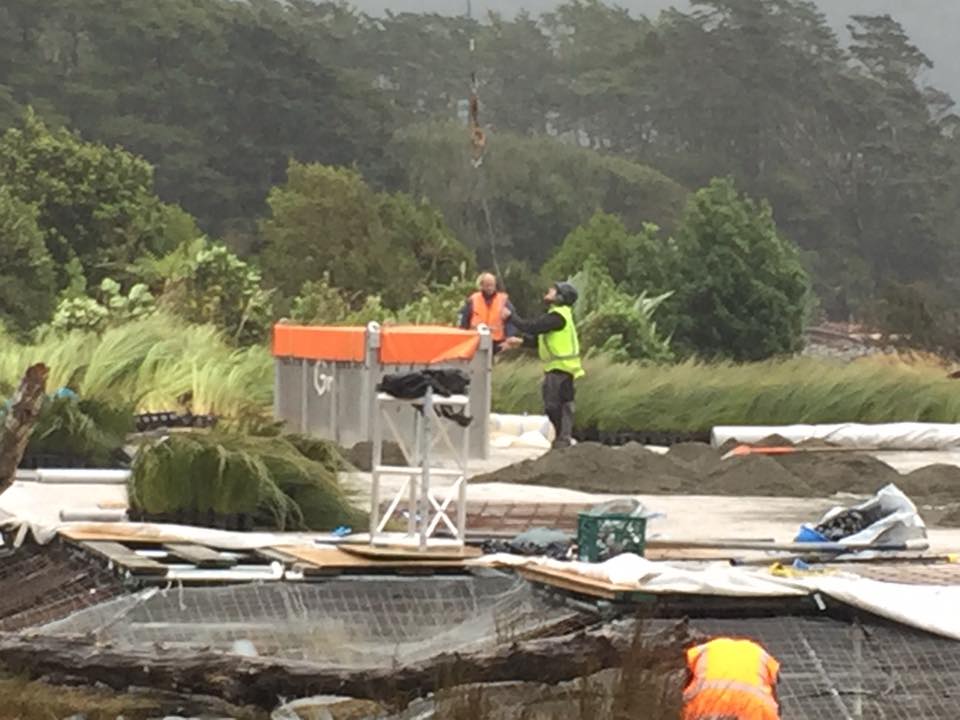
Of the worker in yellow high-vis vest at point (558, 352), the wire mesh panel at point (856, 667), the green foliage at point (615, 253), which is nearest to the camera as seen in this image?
the wire mesh panel at point (856, 667)

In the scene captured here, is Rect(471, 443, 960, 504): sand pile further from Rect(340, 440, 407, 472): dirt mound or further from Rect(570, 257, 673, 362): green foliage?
Rect(570, 257, 673, 362): green foliage

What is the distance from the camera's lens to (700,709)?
6.79m

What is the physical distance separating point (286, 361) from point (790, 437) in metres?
4.71

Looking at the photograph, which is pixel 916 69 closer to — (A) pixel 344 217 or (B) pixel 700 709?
(A) pixel 344 217

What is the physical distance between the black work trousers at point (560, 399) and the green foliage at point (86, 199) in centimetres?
2115

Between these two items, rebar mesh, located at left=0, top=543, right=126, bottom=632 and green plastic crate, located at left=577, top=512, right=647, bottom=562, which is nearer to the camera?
rebar mesh, located at left=0, top=543, right=126, bottom=632

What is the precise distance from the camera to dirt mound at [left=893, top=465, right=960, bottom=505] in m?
15.9

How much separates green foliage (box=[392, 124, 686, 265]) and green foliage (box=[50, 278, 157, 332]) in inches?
2057

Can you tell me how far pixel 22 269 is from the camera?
36.8m

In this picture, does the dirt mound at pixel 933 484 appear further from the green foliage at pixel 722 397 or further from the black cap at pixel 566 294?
the green foliage at pixel 722 397

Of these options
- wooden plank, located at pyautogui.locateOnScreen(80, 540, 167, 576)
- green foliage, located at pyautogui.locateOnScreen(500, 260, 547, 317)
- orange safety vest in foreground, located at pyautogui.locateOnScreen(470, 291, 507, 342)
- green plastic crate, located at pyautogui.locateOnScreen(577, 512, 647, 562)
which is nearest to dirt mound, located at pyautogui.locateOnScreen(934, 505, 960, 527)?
green plastic crate, located at pyautogui.locateOnScreen(577, 512, 647, 562)

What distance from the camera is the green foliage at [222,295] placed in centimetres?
2766

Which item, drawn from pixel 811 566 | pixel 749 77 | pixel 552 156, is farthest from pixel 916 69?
pixel 811 566

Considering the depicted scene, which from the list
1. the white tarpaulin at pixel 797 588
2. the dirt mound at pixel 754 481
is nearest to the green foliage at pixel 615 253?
the dirt mound at pixel 754 481
